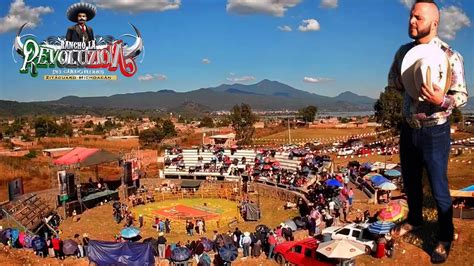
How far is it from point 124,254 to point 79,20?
A: 2235 centimetres

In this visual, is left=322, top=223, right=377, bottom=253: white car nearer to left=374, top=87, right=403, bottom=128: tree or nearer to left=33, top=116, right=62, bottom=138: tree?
left=374, top=87, right=403, bottom=128: tree

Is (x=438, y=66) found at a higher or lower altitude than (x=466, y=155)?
higher

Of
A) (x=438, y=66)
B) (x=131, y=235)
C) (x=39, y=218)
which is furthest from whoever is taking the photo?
(x=39, y=218)

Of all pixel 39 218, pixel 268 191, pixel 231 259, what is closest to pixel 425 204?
pixel 231 259

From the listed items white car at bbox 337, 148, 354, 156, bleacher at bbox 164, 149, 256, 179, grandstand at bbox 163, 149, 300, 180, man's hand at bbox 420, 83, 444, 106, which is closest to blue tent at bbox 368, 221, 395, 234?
man's hand at bbox 420, 83, 444, 106

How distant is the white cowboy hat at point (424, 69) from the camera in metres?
7.56

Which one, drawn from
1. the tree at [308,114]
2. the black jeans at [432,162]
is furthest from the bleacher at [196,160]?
the tree at [308,114]

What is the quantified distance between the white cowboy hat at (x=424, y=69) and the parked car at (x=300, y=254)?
25.8 feet

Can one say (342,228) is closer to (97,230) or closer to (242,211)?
(242,211)

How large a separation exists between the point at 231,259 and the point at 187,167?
24.4 metres

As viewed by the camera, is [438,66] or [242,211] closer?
[438,66]

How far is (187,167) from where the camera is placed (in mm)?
39688

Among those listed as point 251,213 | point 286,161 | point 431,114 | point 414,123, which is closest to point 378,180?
point 251,213

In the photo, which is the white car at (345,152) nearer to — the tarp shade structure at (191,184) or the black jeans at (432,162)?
the tarp shade structure at (191,184)
